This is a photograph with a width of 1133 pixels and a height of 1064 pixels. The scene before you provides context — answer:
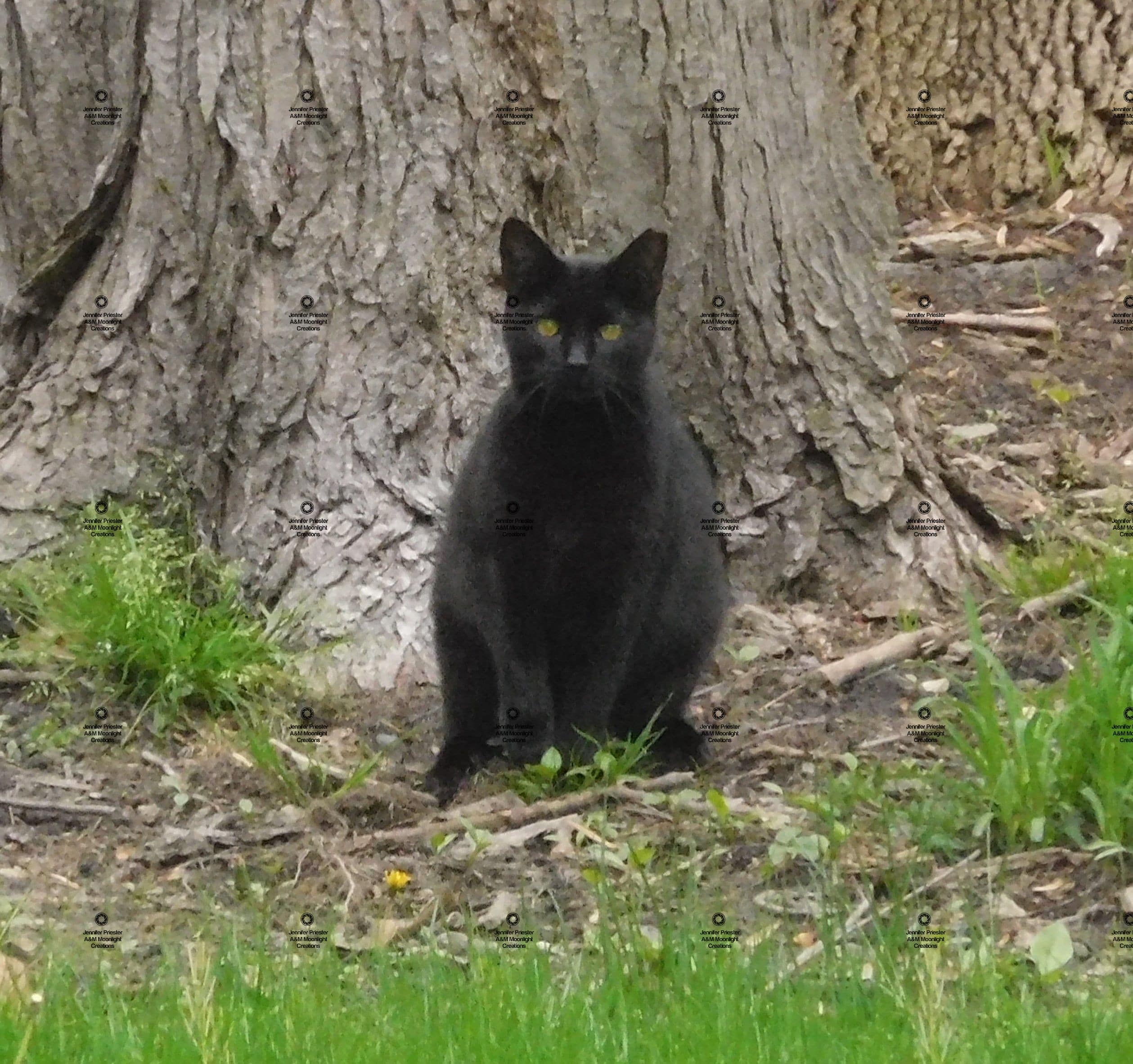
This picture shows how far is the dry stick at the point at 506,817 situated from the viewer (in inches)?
154

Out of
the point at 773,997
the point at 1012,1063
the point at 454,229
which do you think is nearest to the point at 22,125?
the point at 454,229

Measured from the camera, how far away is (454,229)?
486 cm

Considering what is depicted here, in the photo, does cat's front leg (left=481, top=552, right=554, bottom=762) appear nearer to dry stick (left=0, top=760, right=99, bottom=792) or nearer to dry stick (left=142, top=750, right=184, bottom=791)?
dry stick (left=142, top=750, right=184, bottom=791)

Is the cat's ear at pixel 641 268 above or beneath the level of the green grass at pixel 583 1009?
above

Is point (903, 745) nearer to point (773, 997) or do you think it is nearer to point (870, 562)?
point (870, 562)

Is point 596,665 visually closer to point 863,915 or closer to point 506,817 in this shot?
point 506,817

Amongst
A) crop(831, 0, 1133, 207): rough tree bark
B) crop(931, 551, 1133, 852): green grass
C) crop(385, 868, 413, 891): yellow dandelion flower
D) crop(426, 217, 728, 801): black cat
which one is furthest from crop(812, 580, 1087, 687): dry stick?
crop(831, 0, 1133, 207): rough tree bark

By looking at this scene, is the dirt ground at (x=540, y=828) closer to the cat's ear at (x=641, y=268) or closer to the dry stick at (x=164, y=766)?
the dry stick at (x=164, y=766)

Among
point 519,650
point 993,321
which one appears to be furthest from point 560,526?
point 993,321

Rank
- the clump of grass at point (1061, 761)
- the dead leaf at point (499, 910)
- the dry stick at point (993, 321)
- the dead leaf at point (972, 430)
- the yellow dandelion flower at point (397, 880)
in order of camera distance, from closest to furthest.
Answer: the clump of grass at point (1061, 761) < the dead leaf at point (499, 910) < the yellow dandelion flower at point (397, 880) < the dead leaf at point (972, 430) < the dry stick at point (993, 321)

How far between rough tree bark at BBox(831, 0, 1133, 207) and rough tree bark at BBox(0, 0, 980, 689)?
65.0 inches

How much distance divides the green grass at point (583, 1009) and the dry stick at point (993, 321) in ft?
11.8

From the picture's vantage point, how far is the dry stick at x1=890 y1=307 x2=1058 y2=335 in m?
6.08

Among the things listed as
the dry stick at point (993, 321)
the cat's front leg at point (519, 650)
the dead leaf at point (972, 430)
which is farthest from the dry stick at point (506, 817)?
the dry stick at point (993, 321)
